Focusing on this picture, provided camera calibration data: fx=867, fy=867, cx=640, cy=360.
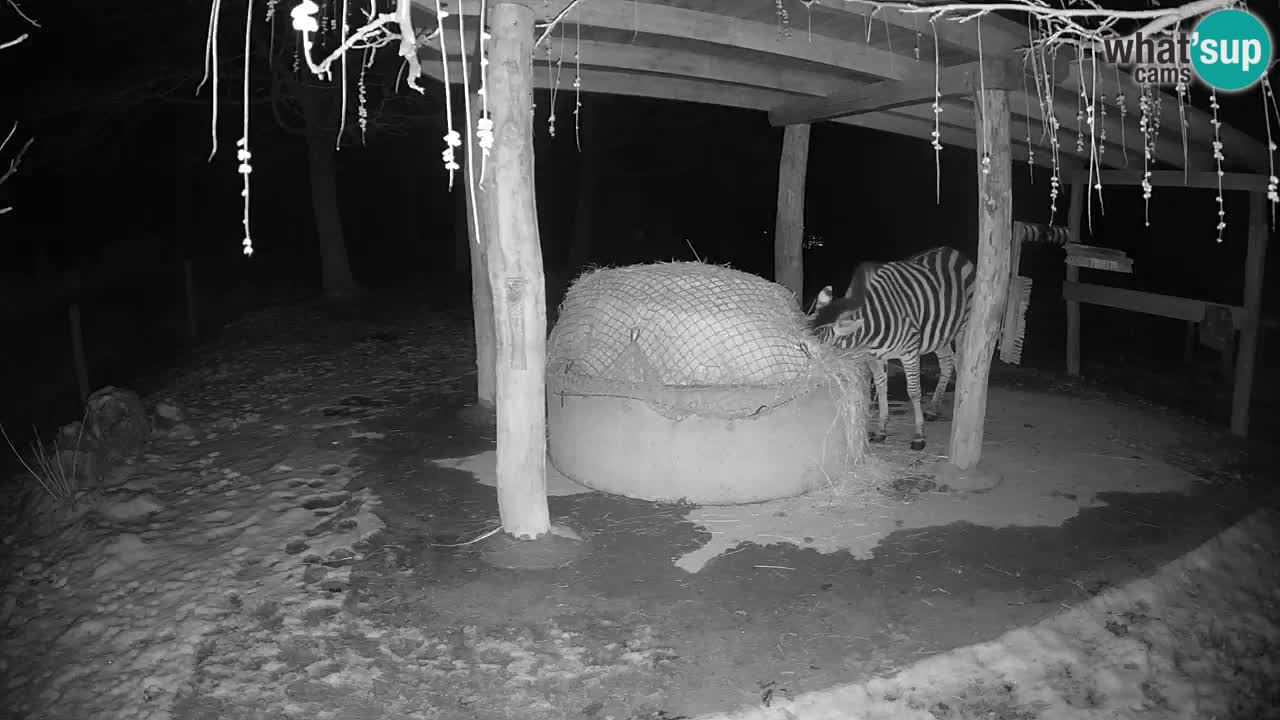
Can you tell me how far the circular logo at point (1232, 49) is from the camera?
5328 mm

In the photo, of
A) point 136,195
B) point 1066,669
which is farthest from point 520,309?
point 136,195

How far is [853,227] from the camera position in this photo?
2273 cm

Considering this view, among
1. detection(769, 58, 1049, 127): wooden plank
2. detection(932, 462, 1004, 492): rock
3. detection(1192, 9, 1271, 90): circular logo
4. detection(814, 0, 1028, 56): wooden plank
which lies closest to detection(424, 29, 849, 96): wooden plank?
detection(769, 58, 1049, 127): wooden plank

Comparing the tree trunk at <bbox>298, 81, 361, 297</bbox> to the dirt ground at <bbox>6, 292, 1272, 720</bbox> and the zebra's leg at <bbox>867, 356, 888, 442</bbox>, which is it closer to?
the dirt ground at <bbox>6, 292, 1272, 720</bbox>

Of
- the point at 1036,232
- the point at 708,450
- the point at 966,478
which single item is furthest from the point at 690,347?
the point at 1036,232

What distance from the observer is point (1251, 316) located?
7.35 meters

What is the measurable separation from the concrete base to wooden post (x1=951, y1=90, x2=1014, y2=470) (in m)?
0.92

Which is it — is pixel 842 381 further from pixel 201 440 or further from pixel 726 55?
pixel 201 440

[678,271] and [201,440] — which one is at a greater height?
[678,271]

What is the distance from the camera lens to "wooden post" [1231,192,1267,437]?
7359 mm

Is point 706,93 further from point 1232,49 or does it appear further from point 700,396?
point 1232,49

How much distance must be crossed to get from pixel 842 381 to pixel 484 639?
9.84 feet

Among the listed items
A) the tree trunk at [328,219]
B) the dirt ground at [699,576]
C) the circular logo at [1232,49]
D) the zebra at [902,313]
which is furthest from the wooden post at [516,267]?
Result: the tree trunk at [328,219]

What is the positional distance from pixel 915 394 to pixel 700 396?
249cm
